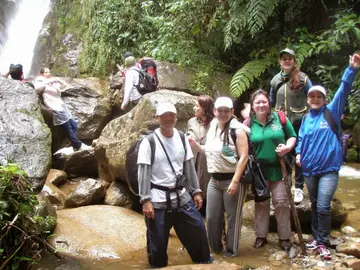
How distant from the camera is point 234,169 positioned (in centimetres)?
439

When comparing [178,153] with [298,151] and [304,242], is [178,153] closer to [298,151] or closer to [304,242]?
[298,151]

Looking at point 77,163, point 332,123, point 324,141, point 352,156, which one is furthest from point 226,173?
point 352,156

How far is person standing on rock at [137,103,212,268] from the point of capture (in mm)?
3836

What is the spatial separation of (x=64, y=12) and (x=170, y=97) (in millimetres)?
11854

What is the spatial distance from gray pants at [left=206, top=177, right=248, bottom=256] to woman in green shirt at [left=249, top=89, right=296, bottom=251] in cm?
36

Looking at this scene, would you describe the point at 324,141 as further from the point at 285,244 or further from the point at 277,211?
the point at 285,244

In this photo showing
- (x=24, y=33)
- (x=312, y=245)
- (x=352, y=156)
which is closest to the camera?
(x=312, y=245)

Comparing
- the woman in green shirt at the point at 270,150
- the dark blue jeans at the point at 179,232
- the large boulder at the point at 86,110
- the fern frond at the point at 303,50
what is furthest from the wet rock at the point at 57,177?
the fern frond at the point at 303,50

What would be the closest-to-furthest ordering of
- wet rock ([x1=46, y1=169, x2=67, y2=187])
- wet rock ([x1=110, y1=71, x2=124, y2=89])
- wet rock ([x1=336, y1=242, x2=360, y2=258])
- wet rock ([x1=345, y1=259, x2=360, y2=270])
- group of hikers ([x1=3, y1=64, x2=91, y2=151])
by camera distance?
wet rock ([x1=345, y1=259, x2=360, y2=270]) → wet rock ([x1=336, y1=242, x2=360, y2=258]) → wet rock ([x1=46, y1=169, x2=67, y2=187]) → group of hikers ([x1=3, y1=64, x2=91, y2=151]) → wet rock ([x1=110, y1=71, x2=124, y2=89])

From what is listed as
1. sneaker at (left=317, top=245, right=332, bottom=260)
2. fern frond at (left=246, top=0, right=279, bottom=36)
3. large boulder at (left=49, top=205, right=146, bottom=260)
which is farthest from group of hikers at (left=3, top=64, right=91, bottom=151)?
sneaker at (left=317, top=245, right=332, bottom=260)

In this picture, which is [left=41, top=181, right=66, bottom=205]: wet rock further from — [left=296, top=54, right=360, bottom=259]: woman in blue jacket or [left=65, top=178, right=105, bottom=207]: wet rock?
[left=296, top=54, right=360, bottom=259]: woman in blue jacket

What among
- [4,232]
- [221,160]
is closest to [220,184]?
[221,160]

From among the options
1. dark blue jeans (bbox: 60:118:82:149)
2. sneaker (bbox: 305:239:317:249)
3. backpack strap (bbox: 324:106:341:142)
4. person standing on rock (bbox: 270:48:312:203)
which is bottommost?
sneaker (bbox: 305:239:317:249)

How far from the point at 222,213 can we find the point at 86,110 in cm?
609
